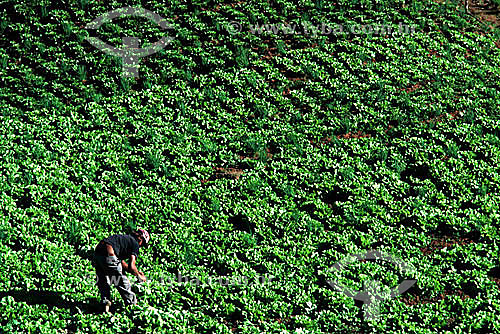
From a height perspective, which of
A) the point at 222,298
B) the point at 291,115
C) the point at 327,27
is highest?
the point at 327,27

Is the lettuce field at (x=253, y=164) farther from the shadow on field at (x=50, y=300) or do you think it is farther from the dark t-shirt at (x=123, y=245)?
the dark t-shirt at (x=123, y=245)

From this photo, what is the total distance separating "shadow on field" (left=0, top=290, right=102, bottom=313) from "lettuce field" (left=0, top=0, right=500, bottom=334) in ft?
0.06

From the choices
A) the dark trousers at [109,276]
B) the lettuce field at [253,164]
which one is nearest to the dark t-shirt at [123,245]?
the dark trousers at [109,276]

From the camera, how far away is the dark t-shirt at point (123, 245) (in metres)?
6.75

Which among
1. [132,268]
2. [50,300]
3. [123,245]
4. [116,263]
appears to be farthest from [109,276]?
[50,300]

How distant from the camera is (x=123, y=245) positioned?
268 inches

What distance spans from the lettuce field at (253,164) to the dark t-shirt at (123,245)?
684 millimetres

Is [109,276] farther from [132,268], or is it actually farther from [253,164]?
[253,164]

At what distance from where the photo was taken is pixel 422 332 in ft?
24.0

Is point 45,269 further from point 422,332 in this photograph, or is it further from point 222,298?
point 422,332

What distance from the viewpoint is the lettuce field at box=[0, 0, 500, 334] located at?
748 centimetres

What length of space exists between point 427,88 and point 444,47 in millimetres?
2098

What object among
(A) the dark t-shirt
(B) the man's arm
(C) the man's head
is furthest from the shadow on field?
(C) the man's head

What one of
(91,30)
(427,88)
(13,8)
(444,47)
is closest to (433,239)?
(427,88)
